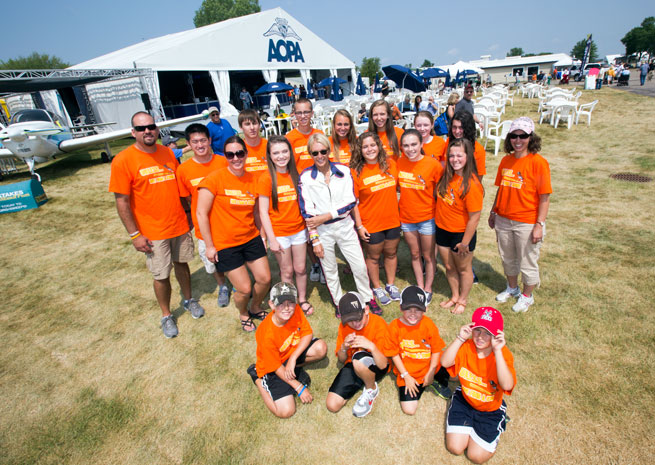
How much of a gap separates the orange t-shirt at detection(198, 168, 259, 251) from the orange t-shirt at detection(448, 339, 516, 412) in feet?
7.78

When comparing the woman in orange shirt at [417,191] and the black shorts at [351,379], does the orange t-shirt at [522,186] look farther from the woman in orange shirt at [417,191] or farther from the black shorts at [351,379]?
the black shorts at [351,379]

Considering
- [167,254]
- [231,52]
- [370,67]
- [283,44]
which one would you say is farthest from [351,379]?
[370,67]

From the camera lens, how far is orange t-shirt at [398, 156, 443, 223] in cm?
338

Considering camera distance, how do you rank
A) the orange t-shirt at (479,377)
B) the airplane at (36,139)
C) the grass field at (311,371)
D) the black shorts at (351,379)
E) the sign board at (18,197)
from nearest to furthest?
the orange t-shirt at (479,377) → the grass field at (311,371) → the black shorts at (351,379) → the sign board at (18,197) → the airplane at (36,139)

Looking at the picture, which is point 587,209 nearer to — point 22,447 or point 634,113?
point 22,447

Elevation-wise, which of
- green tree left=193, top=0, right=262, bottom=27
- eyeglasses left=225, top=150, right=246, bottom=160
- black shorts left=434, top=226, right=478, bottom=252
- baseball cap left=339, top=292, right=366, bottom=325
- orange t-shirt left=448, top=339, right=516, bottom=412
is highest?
green tree left=193, top=0, right=262, bottom=27

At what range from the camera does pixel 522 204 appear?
3.23 m

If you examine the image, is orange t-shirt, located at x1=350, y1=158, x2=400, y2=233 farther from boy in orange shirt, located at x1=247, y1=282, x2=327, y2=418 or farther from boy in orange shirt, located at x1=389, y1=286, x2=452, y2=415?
boy in orange shirt, located at x1=247, y1=282, x2=327, y2=418

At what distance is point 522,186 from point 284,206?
2474 millimetres

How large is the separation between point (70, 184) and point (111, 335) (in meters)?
9.93

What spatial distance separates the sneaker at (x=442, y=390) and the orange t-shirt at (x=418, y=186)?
168cm

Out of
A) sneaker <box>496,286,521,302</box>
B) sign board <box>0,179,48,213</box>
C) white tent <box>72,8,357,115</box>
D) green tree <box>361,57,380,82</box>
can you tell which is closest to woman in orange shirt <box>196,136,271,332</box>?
sneaker <box>496,286,521,302</box>

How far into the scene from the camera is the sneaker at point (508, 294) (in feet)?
12.6

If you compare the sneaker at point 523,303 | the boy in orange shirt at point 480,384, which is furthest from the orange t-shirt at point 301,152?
the sneaker at point 523,303
